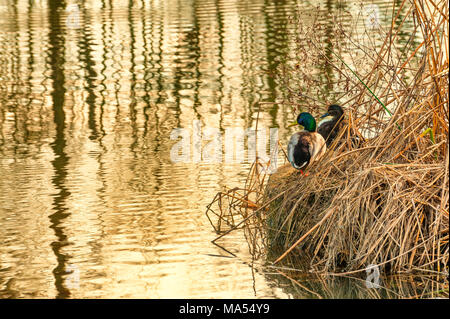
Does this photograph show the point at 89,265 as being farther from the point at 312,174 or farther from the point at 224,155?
the point at 224,155

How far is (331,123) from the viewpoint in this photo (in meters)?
6.15

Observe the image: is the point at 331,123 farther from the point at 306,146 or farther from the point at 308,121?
the point at 306,146

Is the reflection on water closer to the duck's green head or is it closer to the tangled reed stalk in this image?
the tangled reed stalk

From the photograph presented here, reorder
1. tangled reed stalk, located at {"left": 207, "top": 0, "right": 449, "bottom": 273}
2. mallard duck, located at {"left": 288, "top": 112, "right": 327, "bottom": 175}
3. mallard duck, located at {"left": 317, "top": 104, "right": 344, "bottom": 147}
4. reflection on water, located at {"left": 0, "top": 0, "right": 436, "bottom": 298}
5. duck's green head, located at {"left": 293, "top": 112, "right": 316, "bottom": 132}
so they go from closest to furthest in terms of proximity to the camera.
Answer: tangled reed stalk, located at {"left": 207, "top": 0, "right": 449, "bottom": 273} < reflection on water, located at {"left": 0, "top": 0, "right": 436, "bottom": 298} < mallard duck, located at {"left": 288, "top": 112, "right": 327, "bottom": 175} < duck's green head, located at {"left": 293, "top": 112, "right": 316, "bottom": 132} < mallard duck, located at {"left": 317, "top": 104, "right": 344, "bottom": 147}

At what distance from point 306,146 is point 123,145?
2.98 meters

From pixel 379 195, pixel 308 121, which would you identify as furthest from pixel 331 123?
pixel 379 195

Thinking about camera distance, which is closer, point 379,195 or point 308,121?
point 379,195

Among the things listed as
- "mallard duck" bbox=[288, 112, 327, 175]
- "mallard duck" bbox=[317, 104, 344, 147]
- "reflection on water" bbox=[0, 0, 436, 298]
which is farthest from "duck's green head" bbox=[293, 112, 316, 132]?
"reflection on water" bbox=[0, 0, 436, 298]

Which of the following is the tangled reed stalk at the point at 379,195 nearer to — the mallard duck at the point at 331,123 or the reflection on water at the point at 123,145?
the mallard duck at the point at 331,123

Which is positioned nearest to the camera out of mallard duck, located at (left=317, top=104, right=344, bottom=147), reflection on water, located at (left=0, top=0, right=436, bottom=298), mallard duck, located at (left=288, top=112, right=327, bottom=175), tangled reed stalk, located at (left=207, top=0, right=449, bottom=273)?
tangled reed stalk, located at (left=207, top=0, right=449, bottom=273)

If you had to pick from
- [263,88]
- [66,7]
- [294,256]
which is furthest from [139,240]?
[66,7]

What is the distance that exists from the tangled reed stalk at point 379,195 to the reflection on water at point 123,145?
38 cm

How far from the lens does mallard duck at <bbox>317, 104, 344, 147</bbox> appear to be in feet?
19.9

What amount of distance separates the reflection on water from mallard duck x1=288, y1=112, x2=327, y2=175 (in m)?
0.67
